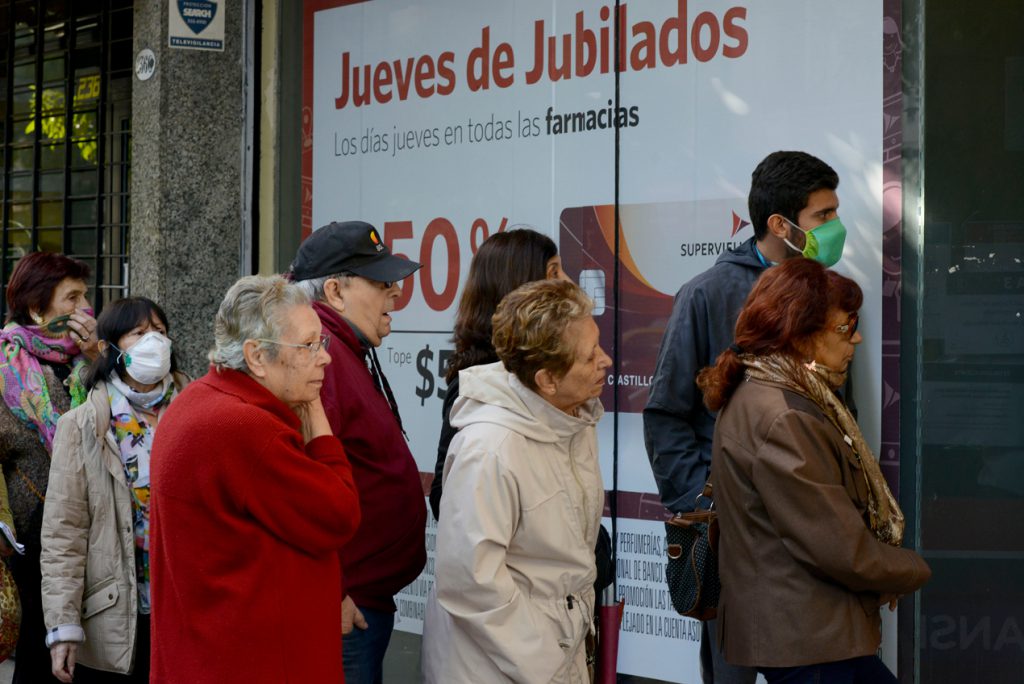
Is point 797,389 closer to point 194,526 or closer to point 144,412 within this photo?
point 194,526

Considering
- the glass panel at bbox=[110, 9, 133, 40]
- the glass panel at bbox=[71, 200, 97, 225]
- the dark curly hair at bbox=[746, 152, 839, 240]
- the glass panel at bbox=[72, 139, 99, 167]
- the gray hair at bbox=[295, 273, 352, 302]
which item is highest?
the glass panel at bbox=[110, 9, 133, 40]

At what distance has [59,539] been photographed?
4.44 metres

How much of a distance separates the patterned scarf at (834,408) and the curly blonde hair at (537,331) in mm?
529

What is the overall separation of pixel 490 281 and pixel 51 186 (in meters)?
5.16

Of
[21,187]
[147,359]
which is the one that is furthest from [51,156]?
[147,359]

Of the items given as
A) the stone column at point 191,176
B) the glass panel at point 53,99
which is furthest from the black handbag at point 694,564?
the glass panel at point 53,99

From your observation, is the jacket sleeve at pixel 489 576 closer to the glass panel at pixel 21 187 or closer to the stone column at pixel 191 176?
the stone column at pixel 191 176

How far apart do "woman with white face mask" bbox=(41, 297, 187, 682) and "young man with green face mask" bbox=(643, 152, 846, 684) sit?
175 centimetres

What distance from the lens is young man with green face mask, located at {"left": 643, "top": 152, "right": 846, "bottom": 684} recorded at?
13.8ft

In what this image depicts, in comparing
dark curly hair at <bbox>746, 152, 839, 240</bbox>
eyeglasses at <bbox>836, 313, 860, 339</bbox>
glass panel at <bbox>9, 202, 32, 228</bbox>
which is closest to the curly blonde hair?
eyeglasses at <bbox>836, 313, 860, 339</bbox>

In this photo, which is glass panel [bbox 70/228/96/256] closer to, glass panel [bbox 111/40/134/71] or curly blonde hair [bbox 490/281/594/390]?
glass panel [bbox 111/40/134/71]

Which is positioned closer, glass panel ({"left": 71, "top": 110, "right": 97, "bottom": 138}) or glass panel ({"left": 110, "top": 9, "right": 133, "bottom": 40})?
glass panel ({"left": 110, "top": 9, "right": 133, "bottom": 40})

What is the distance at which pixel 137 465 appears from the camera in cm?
455

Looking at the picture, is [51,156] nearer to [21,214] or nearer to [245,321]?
[21,214]
